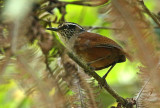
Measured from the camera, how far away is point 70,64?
4.48 ft

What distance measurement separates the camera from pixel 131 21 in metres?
0.63

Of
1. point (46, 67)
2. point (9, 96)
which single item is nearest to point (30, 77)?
point (46, 67)

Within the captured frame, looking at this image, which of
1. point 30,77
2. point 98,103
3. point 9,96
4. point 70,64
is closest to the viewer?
point 30,77

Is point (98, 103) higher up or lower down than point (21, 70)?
lower down

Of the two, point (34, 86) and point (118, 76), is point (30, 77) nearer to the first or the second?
point (34, 86)

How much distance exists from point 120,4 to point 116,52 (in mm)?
1461

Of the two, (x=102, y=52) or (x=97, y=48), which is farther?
(x=102, y=52)

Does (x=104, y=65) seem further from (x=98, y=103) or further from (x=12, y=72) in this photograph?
(x=12, y=72)

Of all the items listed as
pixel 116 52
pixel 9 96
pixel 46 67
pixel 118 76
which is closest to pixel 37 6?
pixel 46 67

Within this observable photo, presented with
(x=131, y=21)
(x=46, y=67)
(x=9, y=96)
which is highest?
(x=131, y=21)

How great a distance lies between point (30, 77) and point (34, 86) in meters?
0.03

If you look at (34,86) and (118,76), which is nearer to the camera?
(34,86)

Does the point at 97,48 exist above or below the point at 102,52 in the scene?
above

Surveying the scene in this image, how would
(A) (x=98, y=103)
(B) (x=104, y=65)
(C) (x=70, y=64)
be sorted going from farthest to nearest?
1. (B) (x=104, y=65)
2. (C) (x=70, y=64)
3. (A) (x=98, y=103)
